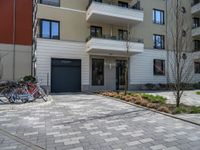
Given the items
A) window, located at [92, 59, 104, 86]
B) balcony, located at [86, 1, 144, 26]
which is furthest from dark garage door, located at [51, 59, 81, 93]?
balcony, located at [86, 1, 144, 26]

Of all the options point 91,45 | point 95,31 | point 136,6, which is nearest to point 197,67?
point 136,6

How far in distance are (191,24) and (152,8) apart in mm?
6420

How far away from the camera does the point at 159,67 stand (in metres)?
24.2

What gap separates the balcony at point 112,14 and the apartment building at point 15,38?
918cm

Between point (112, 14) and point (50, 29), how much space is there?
19.1 feet

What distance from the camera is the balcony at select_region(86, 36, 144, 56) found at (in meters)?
18.7

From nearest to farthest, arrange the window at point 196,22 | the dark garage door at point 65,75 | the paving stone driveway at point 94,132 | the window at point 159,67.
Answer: the paving stone driveway at point 94,132 → the dark garage door at point 65,75 → the window at point 159,67 → the window at point 196,22

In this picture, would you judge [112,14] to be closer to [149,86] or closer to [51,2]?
[51,2]

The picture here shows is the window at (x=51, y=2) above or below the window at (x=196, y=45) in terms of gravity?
above

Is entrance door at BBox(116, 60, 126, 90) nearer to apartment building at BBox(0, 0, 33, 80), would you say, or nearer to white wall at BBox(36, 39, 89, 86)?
white wall at BBox(36, 39, 89, 86)

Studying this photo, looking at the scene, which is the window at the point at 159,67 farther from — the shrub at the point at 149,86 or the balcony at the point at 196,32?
the balcony at the point at 196,32

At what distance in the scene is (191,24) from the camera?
2695 centimetres

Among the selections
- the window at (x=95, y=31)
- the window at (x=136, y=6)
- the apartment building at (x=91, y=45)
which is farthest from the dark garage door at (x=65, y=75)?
the window at (x=136, y=6)

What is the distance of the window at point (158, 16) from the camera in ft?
80.3
